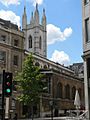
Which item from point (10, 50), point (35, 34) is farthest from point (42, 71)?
point (35, 34)

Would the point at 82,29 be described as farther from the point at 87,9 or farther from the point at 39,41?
the point at 39,41

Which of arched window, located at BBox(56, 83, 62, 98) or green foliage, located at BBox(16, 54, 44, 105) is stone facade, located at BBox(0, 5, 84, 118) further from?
green foliage, located at BBox(16, 54, 44, 105)

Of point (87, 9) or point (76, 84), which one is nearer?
point (87, 9)

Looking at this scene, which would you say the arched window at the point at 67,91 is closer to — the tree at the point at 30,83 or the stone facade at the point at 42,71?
the stone facade at the point at 42,71

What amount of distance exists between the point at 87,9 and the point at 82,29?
2.22 metres

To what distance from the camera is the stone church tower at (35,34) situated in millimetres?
137375

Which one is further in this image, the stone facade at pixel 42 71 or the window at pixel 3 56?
the stone facade at pixel 42 71

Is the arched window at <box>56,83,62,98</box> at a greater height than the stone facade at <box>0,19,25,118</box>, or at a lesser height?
lesser

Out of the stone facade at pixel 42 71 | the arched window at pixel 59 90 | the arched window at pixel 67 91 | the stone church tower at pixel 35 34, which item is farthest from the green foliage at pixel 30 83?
the stone church tower at pixel 35 34

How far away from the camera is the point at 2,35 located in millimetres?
56094

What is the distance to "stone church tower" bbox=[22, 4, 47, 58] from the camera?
137375mm

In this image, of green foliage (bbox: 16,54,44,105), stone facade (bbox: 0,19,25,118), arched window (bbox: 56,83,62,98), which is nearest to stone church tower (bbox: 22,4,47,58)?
arched window (bbox: 56,83,62,98)

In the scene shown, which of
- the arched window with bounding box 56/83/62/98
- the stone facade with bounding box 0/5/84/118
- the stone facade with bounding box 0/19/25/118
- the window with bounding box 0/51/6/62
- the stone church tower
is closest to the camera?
the window with bounding box 0/51/6/62

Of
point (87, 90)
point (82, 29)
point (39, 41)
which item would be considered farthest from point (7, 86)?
point (39, 41)
